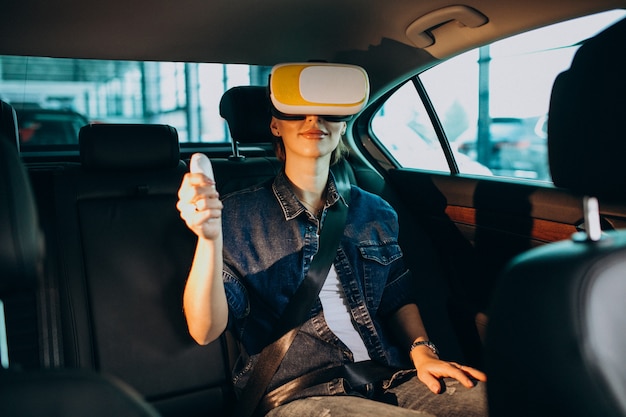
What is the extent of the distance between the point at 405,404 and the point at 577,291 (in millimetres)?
1024

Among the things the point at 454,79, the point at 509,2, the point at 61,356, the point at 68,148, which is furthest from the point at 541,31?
the point at 68,148

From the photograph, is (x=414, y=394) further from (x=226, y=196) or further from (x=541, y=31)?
(x=541, y=31)

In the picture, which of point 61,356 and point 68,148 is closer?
point 61,356

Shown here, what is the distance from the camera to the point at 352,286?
2.02m

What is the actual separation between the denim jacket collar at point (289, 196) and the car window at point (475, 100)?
752mm

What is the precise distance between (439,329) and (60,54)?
1835 millimetres

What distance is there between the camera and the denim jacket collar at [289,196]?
6.66ft

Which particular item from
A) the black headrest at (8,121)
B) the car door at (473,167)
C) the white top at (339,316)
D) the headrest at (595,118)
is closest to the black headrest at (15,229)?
the headrest at (595,118)

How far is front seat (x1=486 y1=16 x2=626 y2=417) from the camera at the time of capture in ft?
2.92

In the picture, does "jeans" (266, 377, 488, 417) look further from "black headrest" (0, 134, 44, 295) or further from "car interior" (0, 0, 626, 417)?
"black headrest" (0, 134, 44, 295)

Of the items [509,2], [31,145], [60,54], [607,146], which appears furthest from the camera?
[31,145]

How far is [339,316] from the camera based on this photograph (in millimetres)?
1988

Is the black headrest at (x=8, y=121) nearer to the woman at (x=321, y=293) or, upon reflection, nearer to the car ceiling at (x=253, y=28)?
the car ceiling at (x=253, y=28)

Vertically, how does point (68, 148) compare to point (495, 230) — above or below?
above
